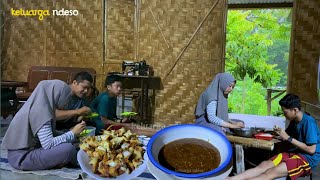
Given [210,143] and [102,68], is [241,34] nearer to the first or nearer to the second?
[210,143]

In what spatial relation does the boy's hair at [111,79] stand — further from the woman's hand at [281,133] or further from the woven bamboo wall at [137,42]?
the woman's hand at [281,133]

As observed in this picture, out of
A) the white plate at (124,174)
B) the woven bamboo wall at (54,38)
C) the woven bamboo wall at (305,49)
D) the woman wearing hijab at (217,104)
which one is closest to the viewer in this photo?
the woven bamboo wall at (305,49)

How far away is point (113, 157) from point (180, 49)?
690 millimetres

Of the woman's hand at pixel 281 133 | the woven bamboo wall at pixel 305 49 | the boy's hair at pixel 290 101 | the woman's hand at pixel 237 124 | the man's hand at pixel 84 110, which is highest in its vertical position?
the woven bamboo wall at pixel 305 49

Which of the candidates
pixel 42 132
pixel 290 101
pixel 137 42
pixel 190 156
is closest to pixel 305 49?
pixel 290 101

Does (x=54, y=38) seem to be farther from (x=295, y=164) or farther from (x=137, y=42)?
(x=295, y=164)

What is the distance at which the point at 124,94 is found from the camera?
185 cm

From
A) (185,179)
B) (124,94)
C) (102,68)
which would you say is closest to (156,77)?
(124,94)

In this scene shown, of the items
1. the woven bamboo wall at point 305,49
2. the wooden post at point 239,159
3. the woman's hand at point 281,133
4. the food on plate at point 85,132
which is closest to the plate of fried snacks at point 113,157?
the food on plate at point 85,132

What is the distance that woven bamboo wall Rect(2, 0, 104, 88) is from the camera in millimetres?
1867

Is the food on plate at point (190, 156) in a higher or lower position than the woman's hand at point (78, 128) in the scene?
lower

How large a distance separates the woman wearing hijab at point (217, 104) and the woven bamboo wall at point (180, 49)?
0.13ft

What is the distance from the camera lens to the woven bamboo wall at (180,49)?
5.41 feet

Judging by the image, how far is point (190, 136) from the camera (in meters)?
1.67
